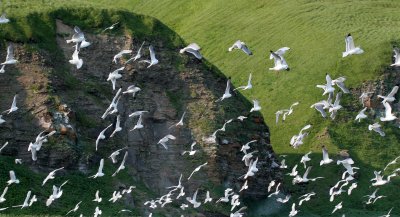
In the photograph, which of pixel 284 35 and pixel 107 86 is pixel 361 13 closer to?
pixel 284 35

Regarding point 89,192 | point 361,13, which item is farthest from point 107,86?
point 361,13

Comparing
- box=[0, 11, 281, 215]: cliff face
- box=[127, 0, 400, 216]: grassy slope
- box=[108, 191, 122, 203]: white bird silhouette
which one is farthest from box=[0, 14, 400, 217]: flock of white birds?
box=[127, 0, 400, 216]: grassy slope

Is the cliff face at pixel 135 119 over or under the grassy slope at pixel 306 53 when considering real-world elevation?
over

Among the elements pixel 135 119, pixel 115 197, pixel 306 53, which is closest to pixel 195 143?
pixel 135 119

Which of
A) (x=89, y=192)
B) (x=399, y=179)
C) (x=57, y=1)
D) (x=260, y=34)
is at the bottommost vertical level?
(x=399, y=179)

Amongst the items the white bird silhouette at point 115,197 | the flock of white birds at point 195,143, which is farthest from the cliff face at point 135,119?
the white bird silhouette at point 115,197

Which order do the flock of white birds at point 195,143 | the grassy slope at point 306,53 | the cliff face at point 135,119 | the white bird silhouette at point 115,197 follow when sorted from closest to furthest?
the flock of white birds at point 195,143, the white bird silhouette at point 115,197, the cliff face at point 135,119, the grassy slope at point 306,53

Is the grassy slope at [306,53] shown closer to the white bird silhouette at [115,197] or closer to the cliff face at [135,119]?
the cliff face at [135,119]

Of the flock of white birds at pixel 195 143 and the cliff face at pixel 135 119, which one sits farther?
the cliff face at pixel 135 119

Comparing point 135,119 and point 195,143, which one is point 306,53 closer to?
point 135,119
